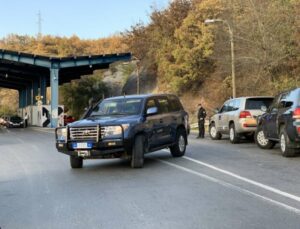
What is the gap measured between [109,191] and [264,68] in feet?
90.7

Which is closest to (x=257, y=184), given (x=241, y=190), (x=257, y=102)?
(x=241, y=190)

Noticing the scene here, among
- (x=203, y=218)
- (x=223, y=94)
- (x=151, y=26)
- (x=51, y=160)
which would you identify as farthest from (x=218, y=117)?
(x=151, y=26)

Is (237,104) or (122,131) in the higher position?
(237,104)

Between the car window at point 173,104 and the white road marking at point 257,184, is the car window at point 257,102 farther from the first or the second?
the white road marking at point 257,184

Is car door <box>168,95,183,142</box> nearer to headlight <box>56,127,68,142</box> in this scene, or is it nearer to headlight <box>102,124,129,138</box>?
headlight <box>102,124,129,138</box>

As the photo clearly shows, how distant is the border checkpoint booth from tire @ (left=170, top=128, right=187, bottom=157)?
30.6 m

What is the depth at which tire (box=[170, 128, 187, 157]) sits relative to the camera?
49.7 feet

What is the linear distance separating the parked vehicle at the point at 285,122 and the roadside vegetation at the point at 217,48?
57.4ft

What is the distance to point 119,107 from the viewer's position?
1384 centimetres

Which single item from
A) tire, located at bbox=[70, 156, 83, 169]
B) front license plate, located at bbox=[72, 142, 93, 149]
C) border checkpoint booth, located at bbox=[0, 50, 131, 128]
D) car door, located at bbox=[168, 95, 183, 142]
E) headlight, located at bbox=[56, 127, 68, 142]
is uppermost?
border checkpoint booth, located at bbox=[0, 50, 131, 128]

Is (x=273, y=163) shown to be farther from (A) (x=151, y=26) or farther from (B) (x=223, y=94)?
(A) (x=151, y=26)

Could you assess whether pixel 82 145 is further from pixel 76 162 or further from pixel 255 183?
pixel 255 183

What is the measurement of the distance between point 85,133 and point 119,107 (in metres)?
1.66

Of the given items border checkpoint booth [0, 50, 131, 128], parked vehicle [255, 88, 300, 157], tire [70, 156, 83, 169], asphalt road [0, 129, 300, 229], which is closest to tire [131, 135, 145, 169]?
asphalt road [0, 129, 300, 229]
